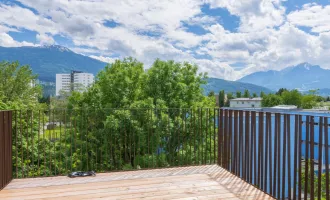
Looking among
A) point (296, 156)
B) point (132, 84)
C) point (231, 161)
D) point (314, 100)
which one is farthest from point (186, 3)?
point (314, 100)

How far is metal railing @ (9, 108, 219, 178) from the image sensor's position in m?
4.04

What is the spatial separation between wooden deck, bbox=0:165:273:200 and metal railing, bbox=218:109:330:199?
0.21 metres

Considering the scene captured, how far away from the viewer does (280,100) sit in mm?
50094

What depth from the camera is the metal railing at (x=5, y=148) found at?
9.85 ft

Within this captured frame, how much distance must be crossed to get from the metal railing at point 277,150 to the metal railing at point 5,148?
3.00 metres

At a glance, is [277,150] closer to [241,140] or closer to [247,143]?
[247,143]

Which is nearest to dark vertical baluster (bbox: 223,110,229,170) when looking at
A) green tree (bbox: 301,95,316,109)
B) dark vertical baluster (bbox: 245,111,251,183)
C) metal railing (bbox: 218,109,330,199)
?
metal railing (bbox: 218,109,330,199)

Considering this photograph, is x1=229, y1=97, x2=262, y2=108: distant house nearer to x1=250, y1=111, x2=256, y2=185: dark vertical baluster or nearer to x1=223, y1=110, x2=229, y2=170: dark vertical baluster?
x1=223, y1=110, x2=229, y2=170: dark vertical baluster

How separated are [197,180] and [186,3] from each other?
1163cm

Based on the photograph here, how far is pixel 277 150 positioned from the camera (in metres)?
2.79

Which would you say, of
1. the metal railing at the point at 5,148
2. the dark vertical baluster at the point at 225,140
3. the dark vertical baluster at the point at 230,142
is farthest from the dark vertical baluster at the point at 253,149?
the metal railing at the point at 5,148

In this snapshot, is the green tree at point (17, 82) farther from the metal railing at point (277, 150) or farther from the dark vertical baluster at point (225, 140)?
the metal railing at point (277, 150)

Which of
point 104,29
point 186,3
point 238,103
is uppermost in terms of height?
point 104,29

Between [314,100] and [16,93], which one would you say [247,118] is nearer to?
[16,93]
